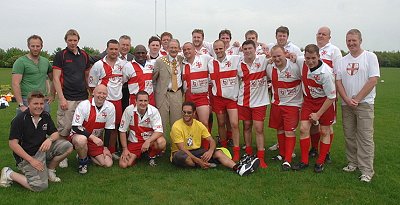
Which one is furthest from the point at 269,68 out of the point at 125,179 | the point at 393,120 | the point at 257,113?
the point at 393,120

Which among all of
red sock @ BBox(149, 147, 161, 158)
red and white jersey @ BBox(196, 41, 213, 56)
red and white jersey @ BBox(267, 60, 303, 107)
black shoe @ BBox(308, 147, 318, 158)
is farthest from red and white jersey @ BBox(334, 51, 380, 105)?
red sock @ BBox(149, 147, 161, 158)

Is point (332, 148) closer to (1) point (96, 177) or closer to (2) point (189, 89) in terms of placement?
(2) point (189, 89)

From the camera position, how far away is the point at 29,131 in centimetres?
507

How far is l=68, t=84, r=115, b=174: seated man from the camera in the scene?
5.82 metres

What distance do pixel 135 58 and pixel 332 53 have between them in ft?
11.5

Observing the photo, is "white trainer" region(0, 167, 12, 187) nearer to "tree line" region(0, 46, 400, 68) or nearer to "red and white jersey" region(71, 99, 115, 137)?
"red and white jersey" region(71, 99, 115, 137)

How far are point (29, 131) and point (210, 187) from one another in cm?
261

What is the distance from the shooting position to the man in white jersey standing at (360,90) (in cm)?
534

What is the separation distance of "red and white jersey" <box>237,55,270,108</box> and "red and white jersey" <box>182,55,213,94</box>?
674 millimetres

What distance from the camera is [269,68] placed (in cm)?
623

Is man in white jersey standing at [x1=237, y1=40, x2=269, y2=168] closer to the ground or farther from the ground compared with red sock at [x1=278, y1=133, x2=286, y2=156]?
farther from the ground

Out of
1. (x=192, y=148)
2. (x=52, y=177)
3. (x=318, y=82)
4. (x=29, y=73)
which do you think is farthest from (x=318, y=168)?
(x=29, y=73)

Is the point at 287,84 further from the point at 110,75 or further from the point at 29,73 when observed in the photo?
the point at 29,73

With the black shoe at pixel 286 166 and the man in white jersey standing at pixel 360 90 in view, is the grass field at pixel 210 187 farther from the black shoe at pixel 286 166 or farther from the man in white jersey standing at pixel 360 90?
the man in white jersey standing at pixel 360 90
